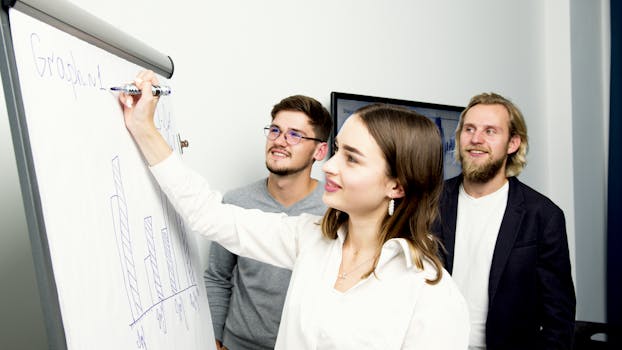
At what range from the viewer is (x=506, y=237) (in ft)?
5.87

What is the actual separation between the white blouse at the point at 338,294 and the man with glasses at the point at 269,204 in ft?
1.43

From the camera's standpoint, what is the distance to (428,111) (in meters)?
2.66

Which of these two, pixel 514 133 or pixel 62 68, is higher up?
pixel 62 68

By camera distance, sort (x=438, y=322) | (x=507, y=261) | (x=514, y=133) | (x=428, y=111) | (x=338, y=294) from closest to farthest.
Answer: (x=438, y=322), (x=338, y=294), (x=507, y=261), (x=514, y=133), (x=428, y=111)

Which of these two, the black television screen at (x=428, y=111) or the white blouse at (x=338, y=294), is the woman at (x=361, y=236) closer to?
the white blouse at (x=338, y=294)

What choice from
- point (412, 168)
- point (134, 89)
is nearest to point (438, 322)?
point (412, 168)

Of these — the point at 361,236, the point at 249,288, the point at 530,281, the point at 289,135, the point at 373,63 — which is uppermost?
the point at 373,63

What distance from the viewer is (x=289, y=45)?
82.4 inches

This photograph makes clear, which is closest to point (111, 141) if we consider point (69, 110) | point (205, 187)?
point (69, 110)

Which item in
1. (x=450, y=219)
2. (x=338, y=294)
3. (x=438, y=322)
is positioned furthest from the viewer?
(x=450, y=219)

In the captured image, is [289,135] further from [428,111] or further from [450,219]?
[428,111]

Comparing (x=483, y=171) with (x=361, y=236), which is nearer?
(x=361, y=236)

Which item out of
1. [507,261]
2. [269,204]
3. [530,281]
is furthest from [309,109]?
[530,281]

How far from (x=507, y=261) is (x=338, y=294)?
0.88 m
